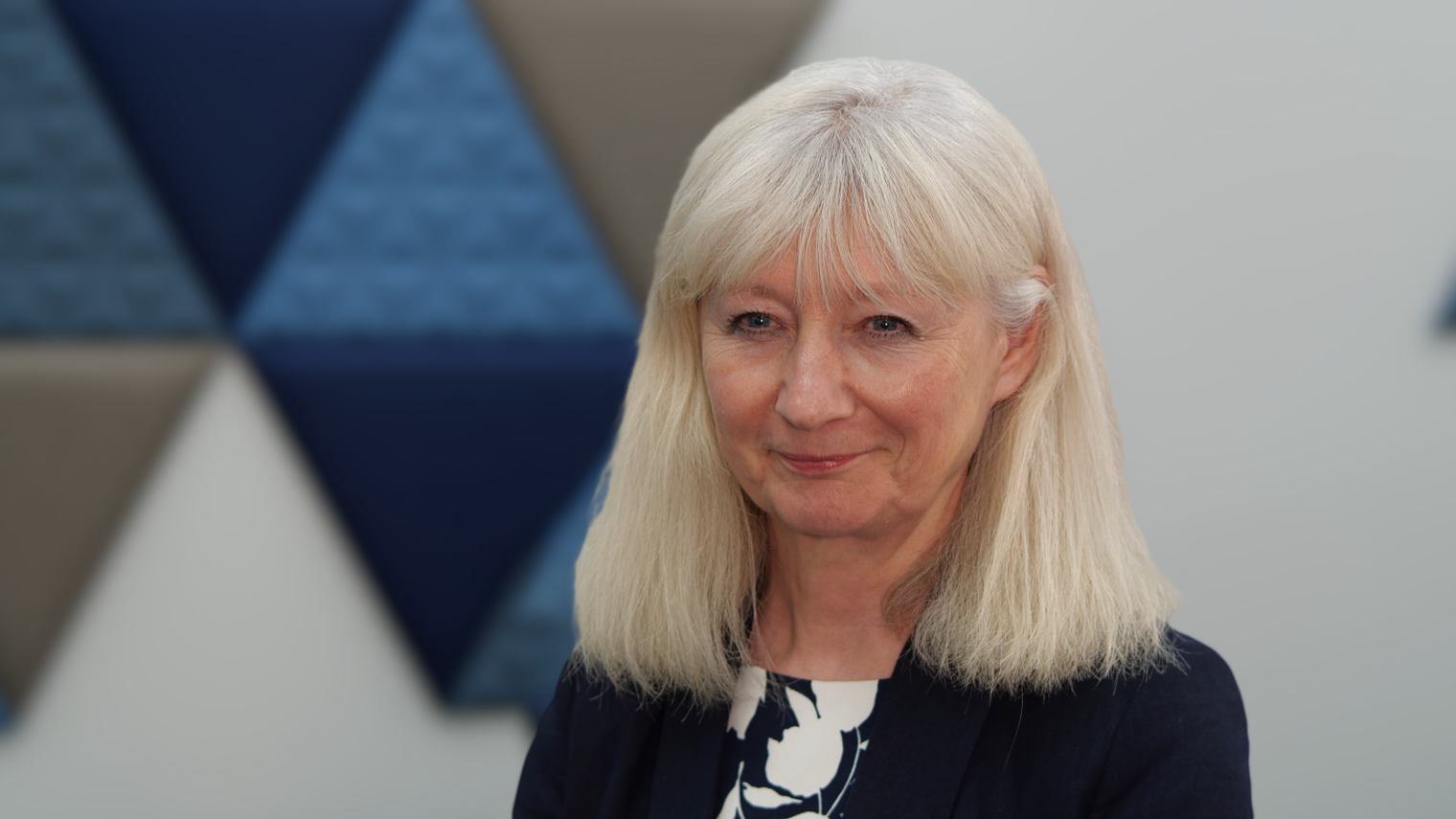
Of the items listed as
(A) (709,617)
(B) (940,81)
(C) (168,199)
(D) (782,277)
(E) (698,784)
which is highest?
(C) (168,199)

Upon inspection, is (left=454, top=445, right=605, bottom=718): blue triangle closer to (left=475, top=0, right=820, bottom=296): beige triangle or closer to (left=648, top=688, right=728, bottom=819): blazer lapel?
(left=475, top=0, right=820, bottom=296): beige triangle

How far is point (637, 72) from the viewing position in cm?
224

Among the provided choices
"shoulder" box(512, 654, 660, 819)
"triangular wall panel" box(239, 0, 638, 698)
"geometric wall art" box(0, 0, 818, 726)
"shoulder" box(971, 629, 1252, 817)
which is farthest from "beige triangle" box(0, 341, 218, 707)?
"shoulder" box(971, 629, 1252, 817)

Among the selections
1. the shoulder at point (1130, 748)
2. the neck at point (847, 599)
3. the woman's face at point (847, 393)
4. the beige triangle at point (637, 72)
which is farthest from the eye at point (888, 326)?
the beige triangle at point (637, 72)

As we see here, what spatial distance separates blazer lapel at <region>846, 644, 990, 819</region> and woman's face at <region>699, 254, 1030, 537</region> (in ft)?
A: 0.47

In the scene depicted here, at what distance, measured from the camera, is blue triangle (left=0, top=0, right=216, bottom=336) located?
2.19m

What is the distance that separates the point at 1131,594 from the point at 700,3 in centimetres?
135

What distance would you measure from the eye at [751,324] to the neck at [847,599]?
21cm

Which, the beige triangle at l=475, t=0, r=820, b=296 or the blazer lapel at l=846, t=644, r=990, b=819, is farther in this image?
the beige triangle at l=475, t=0, r=820, b=296

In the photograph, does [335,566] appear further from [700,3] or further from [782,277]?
[782,277]

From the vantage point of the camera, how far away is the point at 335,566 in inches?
92.0

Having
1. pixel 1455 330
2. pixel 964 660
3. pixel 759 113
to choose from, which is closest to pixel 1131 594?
pixel 964 660

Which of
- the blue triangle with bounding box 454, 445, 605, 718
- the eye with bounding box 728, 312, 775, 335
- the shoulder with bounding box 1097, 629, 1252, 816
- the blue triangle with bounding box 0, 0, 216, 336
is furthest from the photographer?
the blue triangle with bounding box 454, 445, 605, 718

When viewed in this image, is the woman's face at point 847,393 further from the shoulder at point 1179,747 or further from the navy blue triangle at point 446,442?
the navy blue triangle at point 446,442
